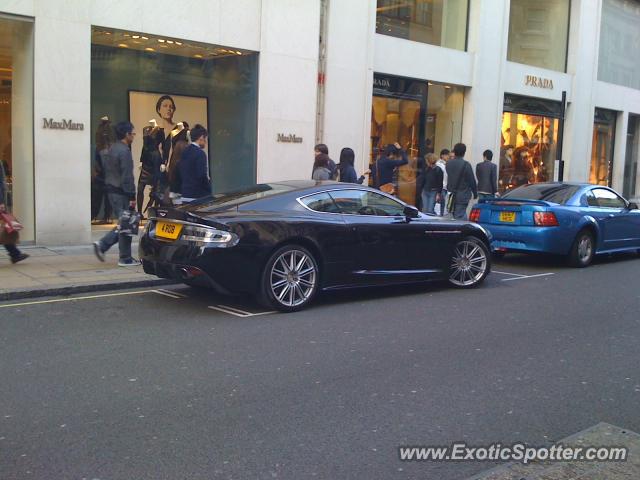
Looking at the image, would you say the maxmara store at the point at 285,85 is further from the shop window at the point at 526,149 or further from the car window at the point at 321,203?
the car window at the point at 321,203

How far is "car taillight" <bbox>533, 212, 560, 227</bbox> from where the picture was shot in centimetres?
1136

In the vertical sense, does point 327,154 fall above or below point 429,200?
above

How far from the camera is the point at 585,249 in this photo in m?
11.9

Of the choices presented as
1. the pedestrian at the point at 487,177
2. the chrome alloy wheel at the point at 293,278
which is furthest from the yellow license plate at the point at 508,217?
the chrome alloy wheel at the point at 293,278

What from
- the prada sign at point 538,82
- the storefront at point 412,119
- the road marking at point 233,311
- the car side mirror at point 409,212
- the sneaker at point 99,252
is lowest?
the road marking at point 233,311

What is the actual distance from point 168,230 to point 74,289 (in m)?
1.63

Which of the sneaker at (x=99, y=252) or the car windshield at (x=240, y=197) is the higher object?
the car windshield at (x=240, y=197)

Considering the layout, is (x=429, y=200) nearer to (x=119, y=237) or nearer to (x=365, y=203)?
(x=365, y=203)

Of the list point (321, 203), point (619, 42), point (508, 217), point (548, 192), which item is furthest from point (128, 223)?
point (619, 42)

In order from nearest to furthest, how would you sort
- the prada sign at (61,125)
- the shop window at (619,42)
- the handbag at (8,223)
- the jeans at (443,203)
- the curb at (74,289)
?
1. the curb at (74,289)
2. the handbag at (8,223)
3. the prada sign at (61,125)
4. the jeans at (443,203)
5. the shop window at (619,42)

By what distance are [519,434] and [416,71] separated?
1385 centimetres

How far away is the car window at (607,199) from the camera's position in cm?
1239

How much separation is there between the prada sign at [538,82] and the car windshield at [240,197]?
14.1 meters

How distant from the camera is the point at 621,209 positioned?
12.7m
